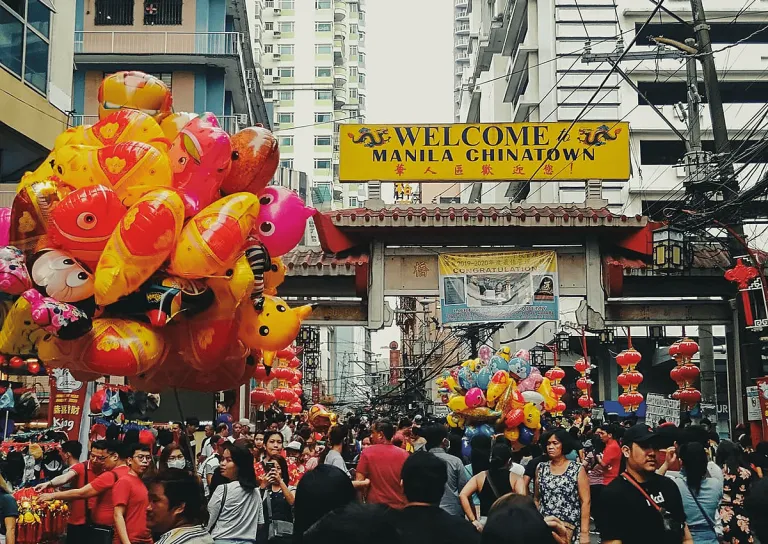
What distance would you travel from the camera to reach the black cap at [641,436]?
20.4 feet

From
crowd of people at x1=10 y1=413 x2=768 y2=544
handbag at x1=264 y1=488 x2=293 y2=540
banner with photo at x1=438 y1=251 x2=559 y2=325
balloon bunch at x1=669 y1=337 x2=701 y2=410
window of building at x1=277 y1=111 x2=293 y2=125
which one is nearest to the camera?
crowd of people at x1=10 y1=413 x2=768 y2=544

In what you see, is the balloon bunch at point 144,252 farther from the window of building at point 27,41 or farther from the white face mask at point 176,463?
the window of building at point 27,41

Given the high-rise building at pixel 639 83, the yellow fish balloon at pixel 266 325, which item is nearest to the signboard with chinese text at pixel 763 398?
the yellow fish balloon at pixel 266 325

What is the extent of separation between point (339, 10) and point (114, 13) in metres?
67.4

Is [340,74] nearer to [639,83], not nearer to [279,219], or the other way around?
[639,83]

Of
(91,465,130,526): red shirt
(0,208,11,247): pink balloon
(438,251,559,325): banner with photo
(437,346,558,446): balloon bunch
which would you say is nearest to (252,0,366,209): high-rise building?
(437,346,558,446): balloon bunch

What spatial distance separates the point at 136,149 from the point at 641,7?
3132 cm

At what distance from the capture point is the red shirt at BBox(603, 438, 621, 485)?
11.2 metres

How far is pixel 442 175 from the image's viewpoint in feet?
58.9

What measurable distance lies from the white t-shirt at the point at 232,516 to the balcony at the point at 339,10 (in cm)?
9171

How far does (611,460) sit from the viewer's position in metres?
11.3

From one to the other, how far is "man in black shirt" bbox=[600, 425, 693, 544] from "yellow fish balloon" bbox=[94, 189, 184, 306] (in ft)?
13.4

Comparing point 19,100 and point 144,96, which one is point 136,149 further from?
point 19,100

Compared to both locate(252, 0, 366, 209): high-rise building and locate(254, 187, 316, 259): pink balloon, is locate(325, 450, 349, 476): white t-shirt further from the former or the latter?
locate(252, 0, 366, 209): high-rise building
